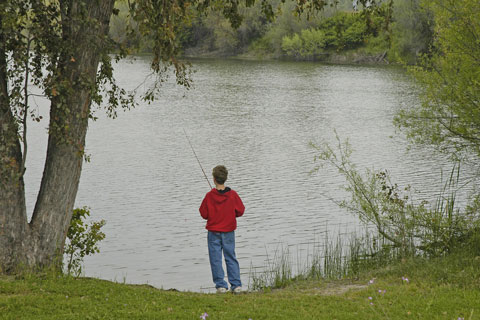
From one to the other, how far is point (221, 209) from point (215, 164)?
46.1 ft

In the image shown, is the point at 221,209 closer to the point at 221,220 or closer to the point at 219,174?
the point at 221,220

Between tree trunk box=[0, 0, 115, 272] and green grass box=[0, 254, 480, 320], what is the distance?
1.99 feet

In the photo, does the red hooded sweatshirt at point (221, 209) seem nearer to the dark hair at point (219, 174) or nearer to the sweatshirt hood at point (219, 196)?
the sweatshirt hood at point (219, 196)

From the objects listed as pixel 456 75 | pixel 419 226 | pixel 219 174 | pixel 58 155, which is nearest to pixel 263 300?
pixel 219 174

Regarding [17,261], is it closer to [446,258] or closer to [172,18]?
[172,18]

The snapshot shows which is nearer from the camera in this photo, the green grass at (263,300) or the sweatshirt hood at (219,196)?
the green grass at (263,300)

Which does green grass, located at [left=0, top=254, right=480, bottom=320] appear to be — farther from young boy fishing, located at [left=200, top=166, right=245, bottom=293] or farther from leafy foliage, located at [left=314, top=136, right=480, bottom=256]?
leafy foliage, located at [left=314, top=136, right=480, bottom=256]

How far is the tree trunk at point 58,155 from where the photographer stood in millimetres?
7793

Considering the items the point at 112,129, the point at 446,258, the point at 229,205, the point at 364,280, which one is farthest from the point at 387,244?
the point at 112,129

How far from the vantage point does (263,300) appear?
696 cm

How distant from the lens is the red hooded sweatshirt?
7.83m

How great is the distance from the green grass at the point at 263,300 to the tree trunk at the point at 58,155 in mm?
608

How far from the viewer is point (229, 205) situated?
7852 millimetres

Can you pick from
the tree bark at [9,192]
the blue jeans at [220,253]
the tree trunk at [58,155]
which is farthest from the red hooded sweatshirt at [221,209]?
the tree bark at [9,192]
